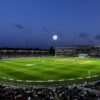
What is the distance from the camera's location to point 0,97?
2984 centimetres

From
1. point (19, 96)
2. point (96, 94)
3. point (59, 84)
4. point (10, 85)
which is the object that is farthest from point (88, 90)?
point (10, 85)

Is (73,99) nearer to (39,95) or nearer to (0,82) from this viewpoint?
(39,95)

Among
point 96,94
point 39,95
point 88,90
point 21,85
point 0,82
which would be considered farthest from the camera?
point 0,82

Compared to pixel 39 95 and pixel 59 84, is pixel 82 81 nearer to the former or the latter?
pixel 59 84

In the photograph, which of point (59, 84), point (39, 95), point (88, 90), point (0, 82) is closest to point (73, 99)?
point (39, 95)

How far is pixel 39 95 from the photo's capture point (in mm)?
32344

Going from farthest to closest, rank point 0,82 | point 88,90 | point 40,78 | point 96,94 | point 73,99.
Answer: point 40,78
point 0,82
point 88,90
point 96,94
point 73,99

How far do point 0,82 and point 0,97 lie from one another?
16.8 m

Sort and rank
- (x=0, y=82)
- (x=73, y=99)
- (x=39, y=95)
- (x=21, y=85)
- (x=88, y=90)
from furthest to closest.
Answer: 1. (x=0, y=82)
2. (x=21, y=85)
3. (x=88, y=90)
4. (x=39, y=95)
5. (x=73, y=99)

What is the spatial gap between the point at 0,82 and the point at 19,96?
16985 mm

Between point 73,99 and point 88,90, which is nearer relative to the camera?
point 73,99

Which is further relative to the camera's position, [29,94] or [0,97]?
[29,94]

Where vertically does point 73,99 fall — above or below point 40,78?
below

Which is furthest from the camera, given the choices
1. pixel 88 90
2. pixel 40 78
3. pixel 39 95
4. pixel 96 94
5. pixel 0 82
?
pixel 40 78
